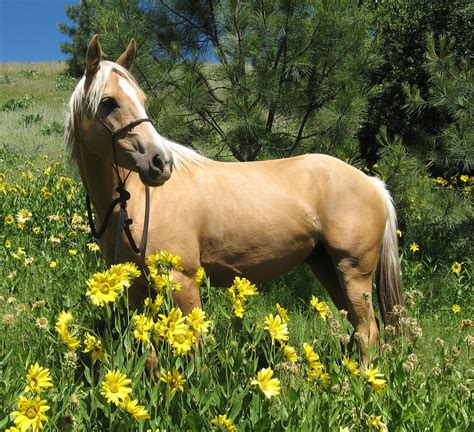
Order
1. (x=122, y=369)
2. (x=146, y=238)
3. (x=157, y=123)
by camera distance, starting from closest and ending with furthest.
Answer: (x=122, y=369) → (x=146, y=238) → (x=157, y=123)

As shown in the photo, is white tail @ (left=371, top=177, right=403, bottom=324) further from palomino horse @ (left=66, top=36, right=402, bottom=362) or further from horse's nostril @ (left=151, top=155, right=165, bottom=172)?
horse's nostril @ (left=151, top=155, right=165, bottom=172)

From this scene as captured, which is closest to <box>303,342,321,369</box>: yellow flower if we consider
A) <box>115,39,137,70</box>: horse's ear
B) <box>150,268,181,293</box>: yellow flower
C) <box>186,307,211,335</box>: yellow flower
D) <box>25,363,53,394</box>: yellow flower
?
<box>186,307,211,335</box>: yellow flower

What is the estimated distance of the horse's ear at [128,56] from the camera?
3.46m

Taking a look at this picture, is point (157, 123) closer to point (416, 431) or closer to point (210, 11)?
point (210, 11)

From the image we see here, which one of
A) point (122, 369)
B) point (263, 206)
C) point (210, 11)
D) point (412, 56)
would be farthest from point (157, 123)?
point (412, 56)

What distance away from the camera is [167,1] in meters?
5.68

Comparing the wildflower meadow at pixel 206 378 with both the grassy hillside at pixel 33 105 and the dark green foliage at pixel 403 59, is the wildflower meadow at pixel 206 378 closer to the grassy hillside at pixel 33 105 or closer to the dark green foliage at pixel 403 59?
the grassy hillside at pixel 33 105

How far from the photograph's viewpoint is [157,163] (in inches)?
115

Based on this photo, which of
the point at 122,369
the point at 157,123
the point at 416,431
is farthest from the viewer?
the point at 157,123

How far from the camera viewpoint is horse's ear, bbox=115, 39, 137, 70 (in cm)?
346

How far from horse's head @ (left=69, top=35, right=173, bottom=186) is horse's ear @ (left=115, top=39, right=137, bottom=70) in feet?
1.14

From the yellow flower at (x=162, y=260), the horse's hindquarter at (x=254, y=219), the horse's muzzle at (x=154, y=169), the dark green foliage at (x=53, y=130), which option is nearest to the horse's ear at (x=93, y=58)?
the horse's muzzle at (x=154, y=169)

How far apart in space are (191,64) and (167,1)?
34.6 inches

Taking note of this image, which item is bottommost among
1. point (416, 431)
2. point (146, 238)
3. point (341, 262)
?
point (416, 431)
